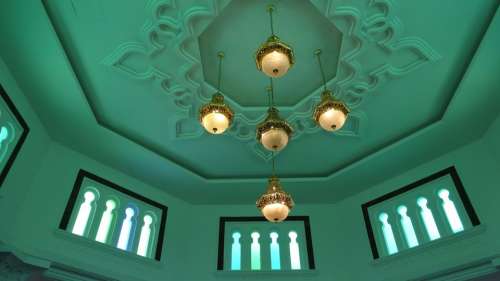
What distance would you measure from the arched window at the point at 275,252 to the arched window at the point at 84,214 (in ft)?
10.4

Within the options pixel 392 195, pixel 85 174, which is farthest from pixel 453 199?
pixel 85 174

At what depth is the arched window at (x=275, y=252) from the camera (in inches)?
264

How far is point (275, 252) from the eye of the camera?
6.89m

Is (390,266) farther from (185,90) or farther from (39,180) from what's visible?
(39,180)

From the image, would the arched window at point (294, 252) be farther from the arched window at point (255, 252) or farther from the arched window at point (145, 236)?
the arched window at point (145, 236)

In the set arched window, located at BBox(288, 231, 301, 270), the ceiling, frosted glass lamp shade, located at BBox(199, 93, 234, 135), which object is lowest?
arched window, located at BBox(288, 231, 301, 270)

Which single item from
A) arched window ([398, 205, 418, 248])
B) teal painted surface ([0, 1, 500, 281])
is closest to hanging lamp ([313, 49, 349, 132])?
teal painted surface ([0, 1, 500, 281])

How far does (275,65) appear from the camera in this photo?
4.00m

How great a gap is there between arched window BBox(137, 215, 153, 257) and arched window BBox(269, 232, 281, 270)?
2168 mm

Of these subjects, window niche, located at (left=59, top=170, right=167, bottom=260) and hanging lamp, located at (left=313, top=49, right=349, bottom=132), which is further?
window niche, located at (left=59, top=170, right=167, bottom=260)

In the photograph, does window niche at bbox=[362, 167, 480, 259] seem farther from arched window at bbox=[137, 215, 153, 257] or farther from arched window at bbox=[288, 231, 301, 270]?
arched window at bbox=[137, 215, 153, 257]

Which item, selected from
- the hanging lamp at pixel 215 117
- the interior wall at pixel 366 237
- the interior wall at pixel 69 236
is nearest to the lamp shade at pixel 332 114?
the hanging lamp at pixel 215 117

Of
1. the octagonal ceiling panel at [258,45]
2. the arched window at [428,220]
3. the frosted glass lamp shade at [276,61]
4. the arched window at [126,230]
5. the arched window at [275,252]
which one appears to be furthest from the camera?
the arched window at [275,252]

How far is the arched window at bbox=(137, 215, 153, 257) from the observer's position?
6438mm
